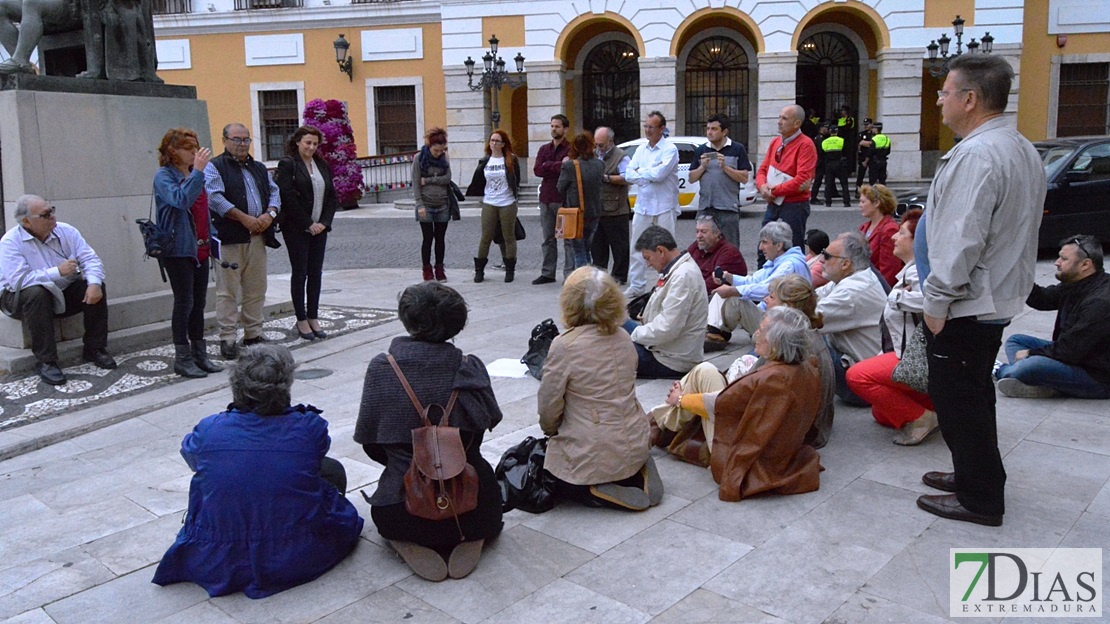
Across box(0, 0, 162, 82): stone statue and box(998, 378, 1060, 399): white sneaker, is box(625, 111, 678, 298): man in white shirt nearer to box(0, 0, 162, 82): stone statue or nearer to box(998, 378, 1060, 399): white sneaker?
box(998, 378, 1060, 399): white sneaker

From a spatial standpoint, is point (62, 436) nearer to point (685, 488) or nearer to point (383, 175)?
point (685, 488)

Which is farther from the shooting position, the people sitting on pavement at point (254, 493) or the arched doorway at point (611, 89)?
the arched doorway at point (611, 89)

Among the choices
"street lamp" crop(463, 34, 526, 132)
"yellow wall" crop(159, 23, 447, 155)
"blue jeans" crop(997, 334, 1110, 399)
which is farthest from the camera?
"yellow wall" crop(159, 23, 447, 155)

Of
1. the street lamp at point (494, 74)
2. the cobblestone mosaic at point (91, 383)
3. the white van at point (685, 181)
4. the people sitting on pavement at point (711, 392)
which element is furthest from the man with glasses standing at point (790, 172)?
the street lamp at point (494, 74)

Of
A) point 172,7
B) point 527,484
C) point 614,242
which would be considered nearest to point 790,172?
point 614,242

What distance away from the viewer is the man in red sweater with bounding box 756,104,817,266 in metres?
7.87

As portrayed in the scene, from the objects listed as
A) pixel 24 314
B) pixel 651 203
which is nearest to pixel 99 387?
pixel 24 314

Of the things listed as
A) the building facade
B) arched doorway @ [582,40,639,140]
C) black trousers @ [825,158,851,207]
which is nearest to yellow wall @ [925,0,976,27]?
the building facade

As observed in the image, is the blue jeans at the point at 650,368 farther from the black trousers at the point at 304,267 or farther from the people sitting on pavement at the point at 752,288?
the black trousers at the point at 304,267

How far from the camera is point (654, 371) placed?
6145 millimetres

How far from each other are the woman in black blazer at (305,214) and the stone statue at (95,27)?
1497mm

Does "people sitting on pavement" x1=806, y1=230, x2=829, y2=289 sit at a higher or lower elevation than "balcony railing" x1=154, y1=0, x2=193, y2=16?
lower

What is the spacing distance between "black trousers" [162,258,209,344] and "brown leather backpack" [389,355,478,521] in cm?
360

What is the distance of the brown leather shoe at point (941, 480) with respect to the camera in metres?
4.22
